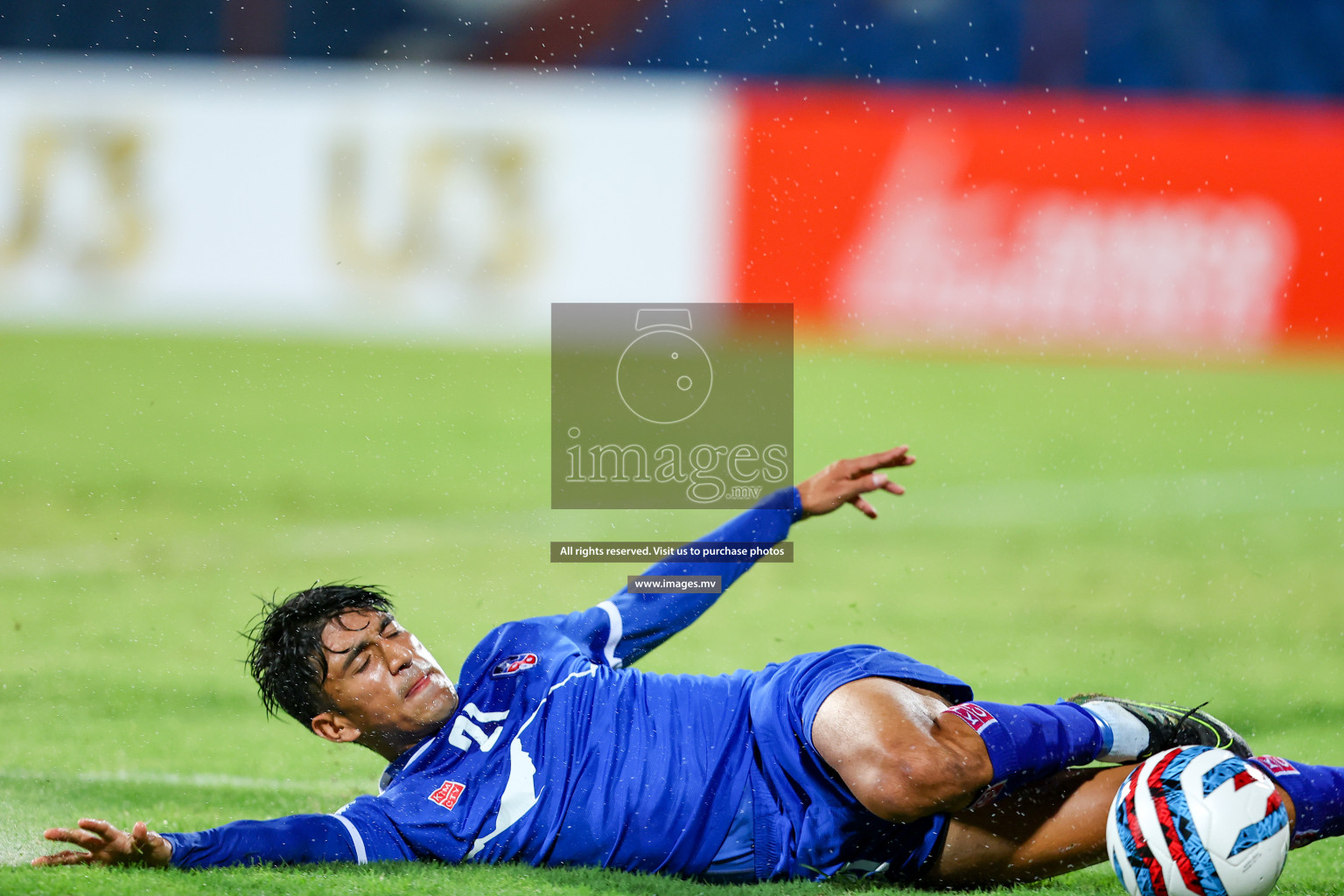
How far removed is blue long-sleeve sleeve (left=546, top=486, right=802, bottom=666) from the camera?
127 inches

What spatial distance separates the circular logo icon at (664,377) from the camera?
7.19 meters

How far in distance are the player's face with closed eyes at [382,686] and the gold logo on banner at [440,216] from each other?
756 cm

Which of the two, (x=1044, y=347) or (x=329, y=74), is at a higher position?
(x=329, y=74)

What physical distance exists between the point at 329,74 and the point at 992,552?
6.97 meters

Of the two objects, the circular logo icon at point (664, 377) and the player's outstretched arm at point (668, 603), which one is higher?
the circular logo icon at point (664, 377)

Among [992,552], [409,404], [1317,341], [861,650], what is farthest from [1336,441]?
[861,650]

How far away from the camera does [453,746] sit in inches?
113

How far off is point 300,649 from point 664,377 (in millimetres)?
5924

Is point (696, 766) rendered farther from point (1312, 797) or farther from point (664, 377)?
point (664, 377)

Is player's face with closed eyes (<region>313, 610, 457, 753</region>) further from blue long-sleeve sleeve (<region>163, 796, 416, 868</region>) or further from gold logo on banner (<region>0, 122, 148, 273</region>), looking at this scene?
gold logo on banner (<region>0, 122, 148, 273</region>)

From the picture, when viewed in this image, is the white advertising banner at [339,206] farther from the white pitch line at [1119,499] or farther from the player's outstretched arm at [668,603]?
the player's outstretched arm at [668,603]

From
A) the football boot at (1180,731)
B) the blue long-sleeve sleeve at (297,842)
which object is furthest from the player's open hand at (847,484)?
the blue long-sleeve sleeve at (297,842)

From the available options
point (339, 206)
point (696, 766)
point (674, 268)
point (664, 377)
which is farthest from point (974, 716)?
point (339, 206)

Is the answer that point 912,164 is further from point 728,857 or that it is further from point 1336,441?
point 728,857
